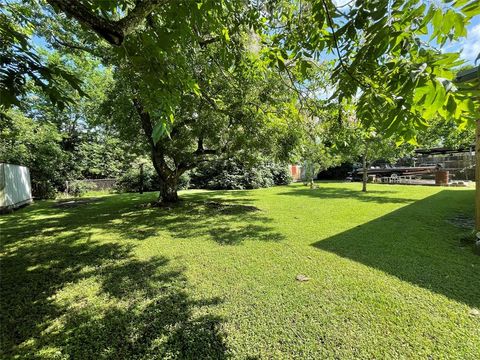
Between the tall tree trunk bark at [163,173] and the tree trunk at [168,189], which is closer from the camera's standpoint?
the tall tree trunk bark at [163,173]

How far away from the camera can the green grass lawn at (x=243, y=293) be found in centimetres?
209

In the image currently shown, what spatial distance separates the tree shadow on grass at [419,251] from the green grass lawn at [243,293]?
0.02 metres

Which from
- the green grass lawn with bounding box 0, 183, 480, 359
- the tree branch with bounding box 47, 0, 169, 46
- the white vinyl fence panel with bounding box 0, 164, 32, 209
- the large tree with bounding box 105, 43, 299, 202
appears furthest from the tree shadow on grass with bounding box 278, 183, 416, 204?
the white vinyl fence panel with bounding box 0, 164, 32, 209

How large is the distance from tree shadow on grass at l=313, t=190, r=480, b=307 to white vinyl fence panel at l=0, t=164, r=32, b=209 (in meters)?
9.87

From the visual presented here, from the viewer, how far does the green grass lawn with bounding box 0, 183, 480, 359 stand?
2.09 m

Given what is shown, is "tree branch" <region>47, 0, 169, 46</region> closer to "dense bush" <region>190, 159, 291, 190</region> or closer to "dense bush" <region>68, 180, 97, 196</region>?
"dense bush" <region>190, 159, 291, 190</region>

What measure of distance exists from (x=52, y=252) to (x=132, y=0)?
438 cm

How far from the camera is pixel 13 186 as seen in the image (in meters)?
8.73

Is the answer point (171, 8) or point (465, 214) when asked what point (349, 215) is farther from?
point (171, 8)

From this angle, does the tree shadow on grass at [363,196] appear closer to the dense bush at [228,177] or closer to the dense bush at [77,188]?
the dense bush at [228,177]

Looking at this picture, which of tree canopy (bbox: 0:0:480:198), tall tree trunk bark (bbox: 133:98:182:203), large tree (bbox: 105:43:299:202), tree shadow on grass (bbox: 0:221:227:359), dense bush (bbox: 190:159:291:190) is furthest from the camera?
dense bush (bbox: 190:159:291:190)

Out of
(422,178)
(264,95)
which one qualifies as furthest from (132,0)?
(422,178)

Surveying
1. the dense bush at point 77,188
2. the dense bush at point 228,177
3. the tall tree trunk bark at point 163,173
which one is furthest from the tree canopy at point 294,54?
the dense bush at point 77,188

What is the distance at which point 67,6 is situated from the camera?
5.51ft
